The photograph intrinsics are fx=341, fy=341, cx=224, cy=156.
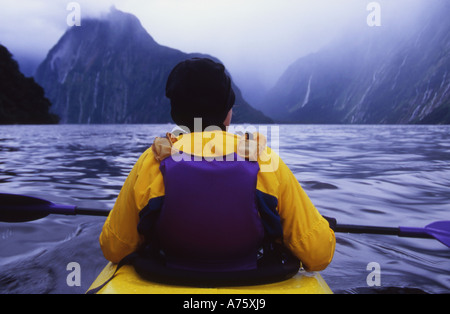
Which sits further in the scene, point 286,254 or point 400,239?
point 400,239

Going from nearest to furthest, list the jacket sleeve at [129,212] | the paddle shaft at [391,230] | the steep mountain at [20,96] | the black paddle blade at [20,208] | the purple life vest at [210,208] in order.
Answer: the purple life vest at [210,208] < the jacket sleeve at [129,212] < the paddle shaft at [391,230] < the black paddle blade at [20,208] < the steep mountain at [20,96]

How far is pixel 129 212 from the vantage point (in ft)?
6.98

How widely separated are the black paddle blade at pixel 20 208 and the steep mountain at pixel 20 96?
313 feet

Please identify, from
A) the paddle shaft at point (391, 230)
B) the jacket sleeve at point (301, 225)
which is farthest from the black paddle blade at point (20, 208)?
the paddle shaft at point (391, 230)

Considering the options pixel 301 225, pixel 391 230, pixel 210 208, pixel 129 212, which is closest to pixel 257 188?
pixel 210 208

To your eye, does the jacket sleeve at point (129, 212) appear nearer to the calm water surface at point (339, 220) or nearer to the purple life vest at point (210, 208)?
the purple life vest at point (210, 208)

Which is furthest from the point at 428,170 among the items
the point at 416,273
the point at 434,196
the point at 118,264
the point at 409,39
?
the point at 409,39

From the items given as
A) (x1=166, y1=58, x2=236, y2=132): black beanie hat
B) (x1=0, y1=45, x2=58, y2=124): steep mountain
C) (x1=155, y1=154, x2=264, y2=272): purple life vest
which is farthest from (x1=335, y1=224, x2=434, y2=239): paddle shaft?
(x1=0, y1=45, x2=58, y2=124): steep mountain

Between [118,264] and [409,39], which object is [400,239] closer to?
[118,264]

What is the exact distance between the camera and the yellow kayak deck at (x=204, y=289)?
6.39ft

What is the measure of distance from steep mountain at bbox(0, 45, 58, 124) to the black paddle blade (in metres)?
95.3

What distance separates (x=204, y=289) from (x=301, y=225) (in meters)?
0.70

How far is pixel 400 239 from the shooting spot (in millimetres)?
5160

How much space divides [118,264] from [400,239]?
4445 mm
